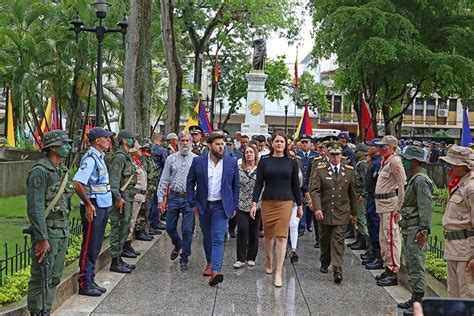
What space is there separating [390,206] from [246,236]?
2.24 m

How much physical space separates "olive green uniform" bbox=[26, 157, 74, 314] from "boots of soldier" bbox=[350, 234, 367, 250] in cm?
675

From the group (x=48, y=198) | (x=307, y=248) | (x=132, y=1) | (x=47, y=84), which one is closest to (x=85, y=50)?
(x=47, y=84)

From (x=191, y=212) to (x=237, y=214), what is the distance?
29.7 inches

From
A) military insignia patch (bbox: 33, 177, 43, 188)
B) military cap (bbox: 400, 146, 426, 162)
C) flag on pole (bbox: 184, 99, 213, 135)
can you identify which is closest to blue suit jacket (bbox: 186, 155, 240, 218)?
military cap (bbox: 400, 146, 426, 162)

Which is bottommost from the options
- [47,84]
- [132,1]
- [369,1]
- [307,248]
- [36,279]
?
[307,248]

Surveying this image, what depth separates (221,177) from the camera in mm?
8844

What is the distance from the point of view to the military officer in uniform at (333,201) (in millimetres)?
9219

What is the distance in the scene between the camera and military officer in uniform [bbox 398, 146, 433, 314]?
24.5ft

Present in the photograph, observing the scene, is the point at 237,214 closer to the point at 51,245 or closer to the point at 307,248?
the point at 307,248

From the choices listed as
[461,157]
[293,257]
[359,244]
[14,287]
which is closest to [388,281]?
[293,257]

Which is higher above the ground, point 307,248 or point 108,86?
point 108,86

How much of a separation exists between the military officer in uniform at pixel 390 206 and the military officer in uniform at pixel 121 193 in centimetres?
346

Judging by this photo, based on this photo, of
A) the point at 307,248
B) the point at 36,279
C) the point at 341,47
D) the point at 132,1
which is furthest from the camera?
the point at 341,47

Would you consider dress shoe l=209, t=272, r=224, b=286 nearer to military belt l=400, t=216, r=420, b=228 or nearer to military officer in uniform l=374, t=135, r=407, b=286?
military officer in uniform l=374, t=135, r=407, b=286
